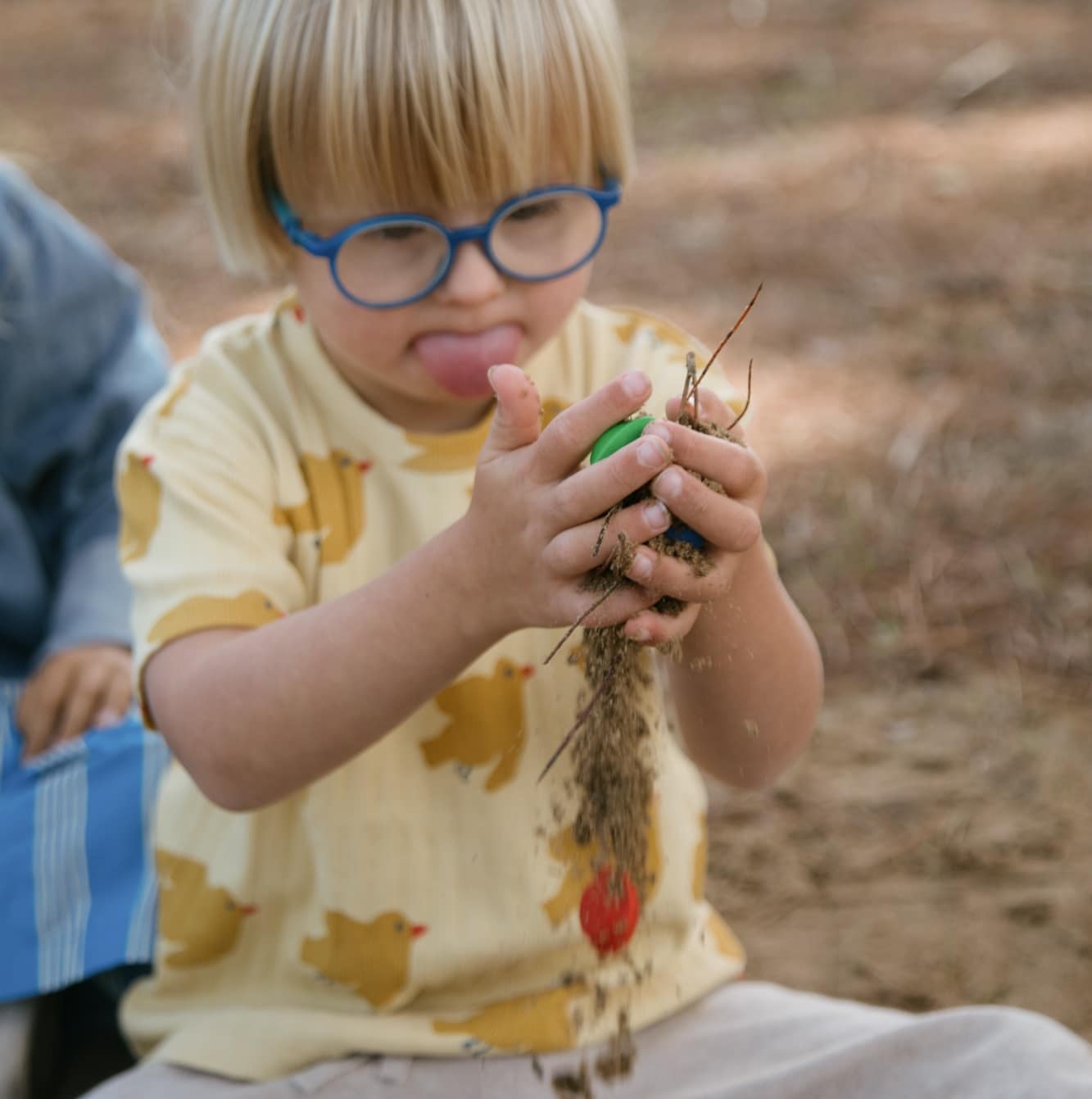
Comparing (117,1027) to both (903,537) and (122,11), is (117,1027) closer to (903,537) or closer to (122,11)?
(903,537)

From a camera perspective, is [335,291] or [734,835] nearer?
[335,291]

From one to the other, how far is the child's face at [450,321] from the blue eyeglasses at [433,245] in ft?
0.04

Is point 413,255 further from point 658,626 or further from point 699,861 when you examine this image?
point 699,861

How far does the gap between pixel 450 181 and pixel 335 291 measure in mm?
176

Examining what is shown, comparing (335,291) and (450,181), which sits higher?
(450,181)

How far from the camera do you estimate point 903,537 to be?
3.06 m

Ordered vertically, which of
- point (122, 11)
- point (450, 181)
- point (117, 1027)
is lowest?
point (122, 11)

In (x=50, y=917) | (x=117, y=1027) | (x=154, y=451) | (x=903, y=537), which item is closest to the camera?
(x=154, y=451)

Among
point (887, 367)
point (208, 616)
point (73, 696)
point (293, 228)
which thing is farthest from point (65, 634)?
point (887, 367)

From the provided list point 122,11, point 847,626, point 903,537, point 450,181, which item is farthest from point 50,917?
point 122,11

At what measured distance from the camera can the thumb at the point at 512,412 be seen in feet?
3.88

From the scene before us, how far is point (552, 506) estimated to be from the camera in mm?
1163

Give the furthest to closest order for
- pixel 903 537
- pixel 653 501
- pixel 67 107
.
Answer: pixel 67 107
pixel 903 537
pixel 653 501

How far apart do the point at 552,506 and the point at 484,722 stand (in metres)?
0.45
